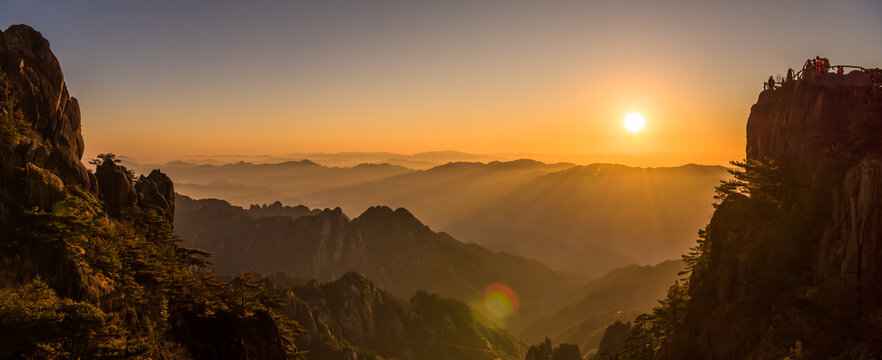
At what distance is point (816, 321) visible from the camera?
3878 centimetres

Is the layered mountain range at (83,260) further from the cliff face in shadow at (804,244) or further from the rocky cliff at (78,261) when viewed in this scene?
the cliff face in shadow at (804,244)

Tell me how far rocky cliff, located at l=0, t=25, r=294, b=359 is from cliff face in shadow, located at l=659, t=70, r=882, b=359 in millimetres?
51907

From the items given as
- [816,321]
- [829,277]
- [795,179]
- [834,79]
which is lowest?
[816,321]

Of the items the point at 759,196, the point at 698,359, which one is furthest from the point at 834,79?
the point at 698,359

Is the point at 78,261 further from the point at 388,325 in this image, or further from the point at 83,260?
the point at 388,325

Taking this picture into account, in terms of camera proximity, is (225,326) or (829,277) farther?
(225,326)

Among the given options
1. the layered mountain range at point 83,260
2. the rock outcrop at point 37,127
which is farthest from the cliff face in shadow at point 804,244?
the rock outcrop at point 37,127

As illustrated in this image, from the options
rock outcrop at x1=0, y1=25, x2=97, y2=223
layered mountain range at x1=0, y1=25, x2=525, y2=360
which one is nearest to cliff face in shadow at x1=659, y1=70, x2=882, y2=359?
layered mountain range at x1=0, y1=25, x2=525, y2=360

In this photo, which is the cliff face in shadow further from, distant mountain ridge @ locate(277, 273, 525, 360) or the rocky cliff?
distant mountain ridge @ locate(277, 273, 525, 360)

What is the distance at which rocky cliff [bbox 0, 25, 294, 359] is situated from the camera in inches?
1078

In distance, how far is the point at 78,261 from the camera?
31922mm

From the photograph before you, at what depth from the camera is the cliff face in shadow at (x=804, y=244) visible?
120 ft

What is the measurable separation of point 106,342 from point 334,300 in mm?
133319

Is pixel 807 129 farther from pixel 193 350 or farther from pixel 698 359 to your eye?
pixel 193 350
